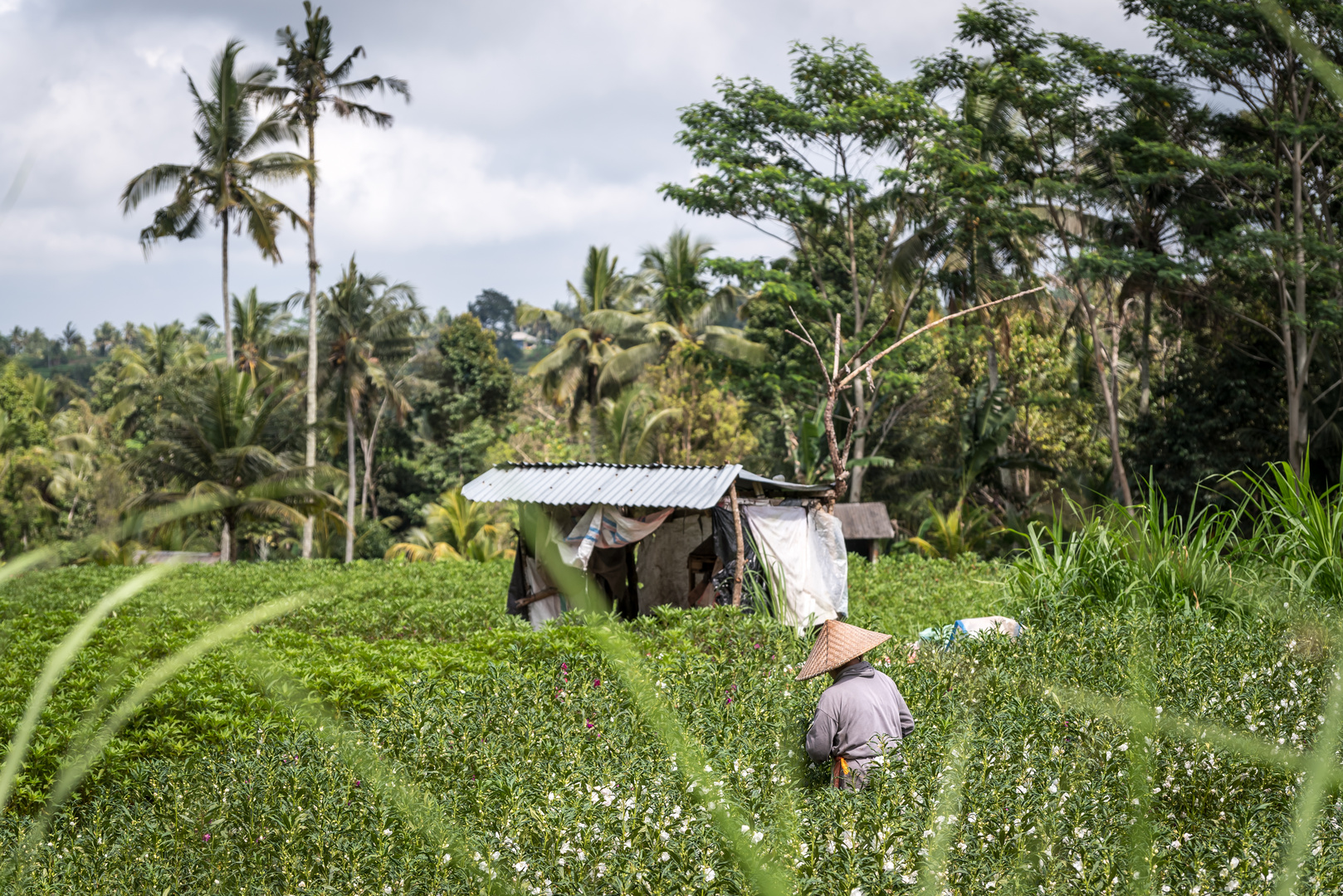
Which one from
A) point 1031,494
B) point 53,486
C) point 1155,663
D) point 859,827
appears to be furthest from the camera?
point 53,486

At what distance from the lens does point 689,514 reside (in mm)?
11859

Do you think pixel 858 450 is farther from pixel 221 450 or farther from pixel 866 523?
pixel 221 450

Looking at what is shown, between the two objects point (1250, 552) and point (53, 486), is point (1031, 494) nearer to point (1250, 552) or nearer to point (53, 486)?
point (1250, 552)

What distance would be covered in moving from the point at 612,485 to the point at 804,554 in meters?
2.14

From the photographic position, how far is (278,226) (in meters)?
27.3

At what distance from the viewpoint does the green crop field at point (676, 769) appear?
2.91 metres

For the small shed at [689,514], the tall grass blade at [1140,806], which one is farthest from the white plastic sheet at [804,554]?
the tall grass blade at [1140,806]

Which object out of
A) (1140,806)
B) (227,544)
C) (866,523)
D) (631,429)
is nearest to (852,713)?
(1140,806)

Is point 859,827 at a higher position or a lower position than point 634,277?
lower

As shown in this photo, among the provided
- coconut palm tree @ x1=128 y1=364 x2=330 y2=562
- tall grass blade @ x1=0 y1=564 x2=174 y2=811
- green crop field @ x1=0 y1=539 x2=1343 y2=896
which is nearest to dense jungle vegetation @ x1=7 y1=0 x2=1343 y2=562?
coconut palm tree @ x1=128 y1=364 x2=330 y2=562

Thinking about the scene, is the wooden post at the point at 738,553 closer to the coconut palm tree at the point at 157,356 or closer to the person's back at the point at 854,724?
the person's back at the point at 854,724

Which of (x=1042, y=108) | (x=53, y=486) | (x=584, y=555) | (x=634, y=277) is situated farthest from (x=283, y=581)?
(x=53, y=486)

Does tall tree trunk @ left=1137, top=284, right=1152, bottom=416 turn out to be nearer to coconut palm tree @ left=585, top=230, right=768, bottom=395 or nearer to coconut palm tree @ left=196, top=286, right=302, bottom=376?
coconut palm tree @ left=585, top=230, right=768, bottom=395

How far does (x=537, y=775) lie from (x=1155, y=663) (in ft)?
11.1
